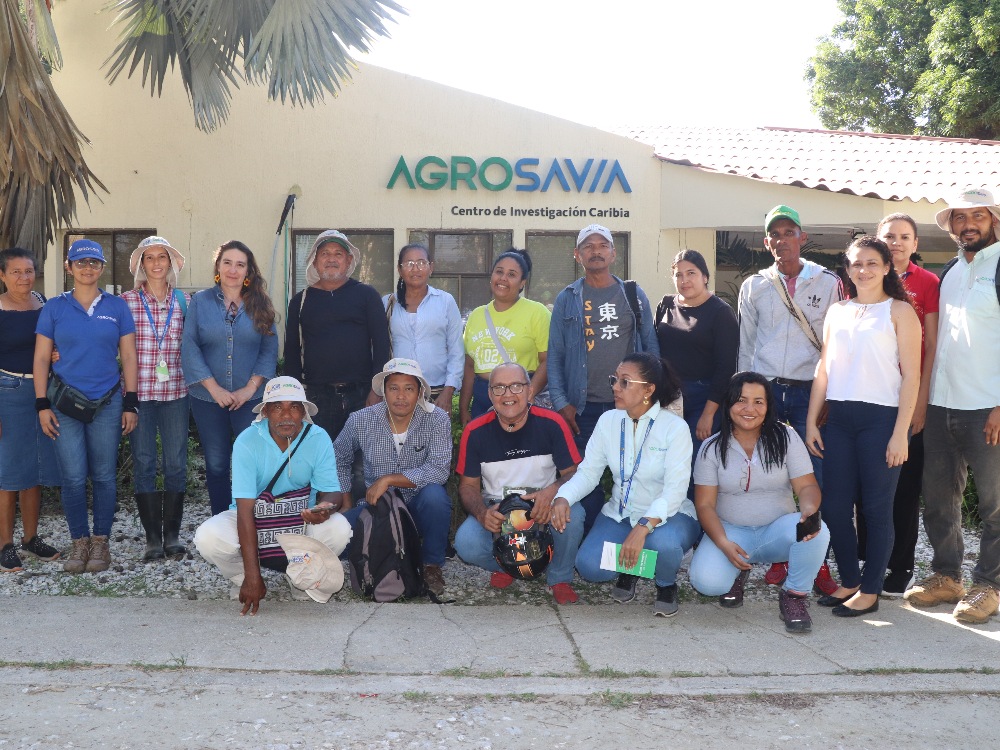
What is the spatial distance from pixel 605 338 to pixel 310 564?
2.04 m

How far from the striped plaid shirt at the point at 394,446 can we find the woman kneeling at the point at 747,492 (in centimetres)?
138

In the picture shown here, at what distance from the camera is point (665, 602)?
490 centimetres

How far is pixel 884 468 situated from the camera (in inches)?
186

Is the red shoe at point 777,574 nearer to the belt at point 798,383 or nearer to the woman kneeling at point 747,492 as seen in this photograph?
the woman kneeling at point 747,492

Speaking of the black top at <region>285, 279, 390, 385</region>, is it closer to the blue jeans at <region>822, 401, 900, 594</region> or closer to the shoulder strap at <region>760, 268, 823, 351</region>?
the shoulder strap at <region>760, 268, 823, 351</region>

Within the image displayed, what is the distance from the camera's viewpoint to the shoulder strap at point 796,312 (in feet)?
17.3

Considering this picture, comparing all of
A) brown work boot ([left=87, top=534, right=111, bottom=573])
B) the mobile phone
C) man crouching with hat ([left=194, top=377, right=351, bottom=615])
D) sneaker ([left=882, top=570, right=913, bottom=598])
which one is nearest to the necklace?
man crouching with hat ([left=194, top=377, right=351, bottom=615])

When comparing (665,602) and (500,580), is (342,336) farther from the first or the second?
(665,602)

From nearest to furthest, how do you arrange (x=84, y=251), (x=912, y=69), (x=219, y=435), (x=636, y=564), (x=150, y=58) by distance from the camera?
(x=636, y=564)
(x=84, y=251)
(x=219, y=435)
(x=150, y=58)
(x=912, y=69)

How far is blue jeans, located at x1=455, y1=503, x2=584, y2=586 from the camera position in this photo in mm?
5059

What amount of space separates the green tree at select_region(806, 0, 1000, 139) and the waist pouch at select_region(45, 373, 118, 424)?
1915cm

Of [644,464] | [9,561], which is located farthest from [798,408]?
[9,561]

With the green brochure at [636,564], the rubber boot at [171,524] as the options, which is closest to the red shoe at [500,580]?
the green brochure at [636,564]

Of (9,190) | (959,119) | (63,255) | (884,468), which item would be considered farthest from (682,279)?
(959,119)
